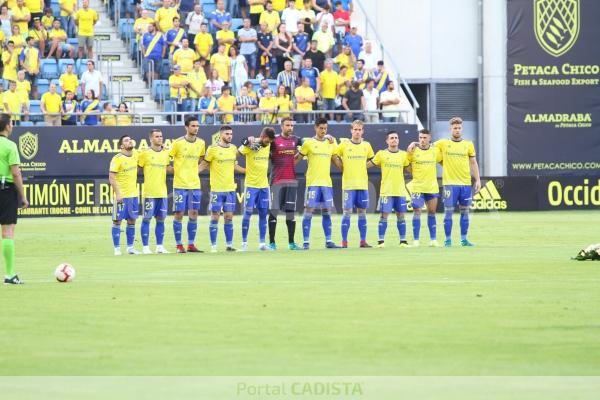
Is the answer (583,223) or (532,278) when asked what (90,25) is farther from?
(532,278)

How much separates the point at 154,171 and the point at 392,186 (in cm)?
470

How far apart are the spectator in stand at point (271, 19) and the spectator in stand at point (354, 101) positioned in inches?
122

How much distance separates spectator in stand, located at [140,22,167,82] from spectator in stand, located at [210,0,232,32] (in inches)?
67.1

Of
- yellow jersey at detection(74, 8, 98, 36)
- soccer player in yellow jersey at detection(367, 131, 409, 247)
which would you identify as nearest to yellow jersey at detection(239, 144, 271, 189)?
soccer player in yellow jersey at detection(367, 131, 409, 247)

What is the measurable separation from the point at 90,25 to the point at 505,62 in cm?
1575

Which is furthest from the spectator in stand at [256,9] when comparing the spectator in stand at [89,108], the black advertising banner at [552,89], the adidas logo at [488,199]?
the black advertising banner at [552,89]

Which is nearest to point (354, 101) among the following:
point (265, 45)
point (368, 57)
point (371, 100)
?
point (371, 100)

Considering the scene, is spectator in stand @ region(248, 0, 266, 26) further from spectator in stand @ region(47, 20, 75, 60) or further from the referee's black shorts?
the referee's black shorts

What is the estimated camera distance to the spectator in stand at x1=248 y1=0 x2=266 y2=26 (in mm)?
40719

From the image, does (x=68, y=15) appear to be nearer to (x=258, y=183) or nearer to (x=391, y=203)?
(x=258, y=183)

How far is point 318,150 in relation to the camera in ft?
82.4

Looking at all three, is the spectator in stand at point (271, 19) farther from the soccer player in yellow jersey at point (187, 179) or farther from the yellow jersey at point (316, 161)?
the soccer player in yellow jersey at point (187, 179)

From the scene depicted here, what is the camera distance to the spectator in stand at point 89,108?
37.2 m

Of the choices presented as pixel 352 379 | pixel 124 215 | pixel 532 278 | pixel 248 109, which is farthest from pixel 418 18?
pixel 352 379
